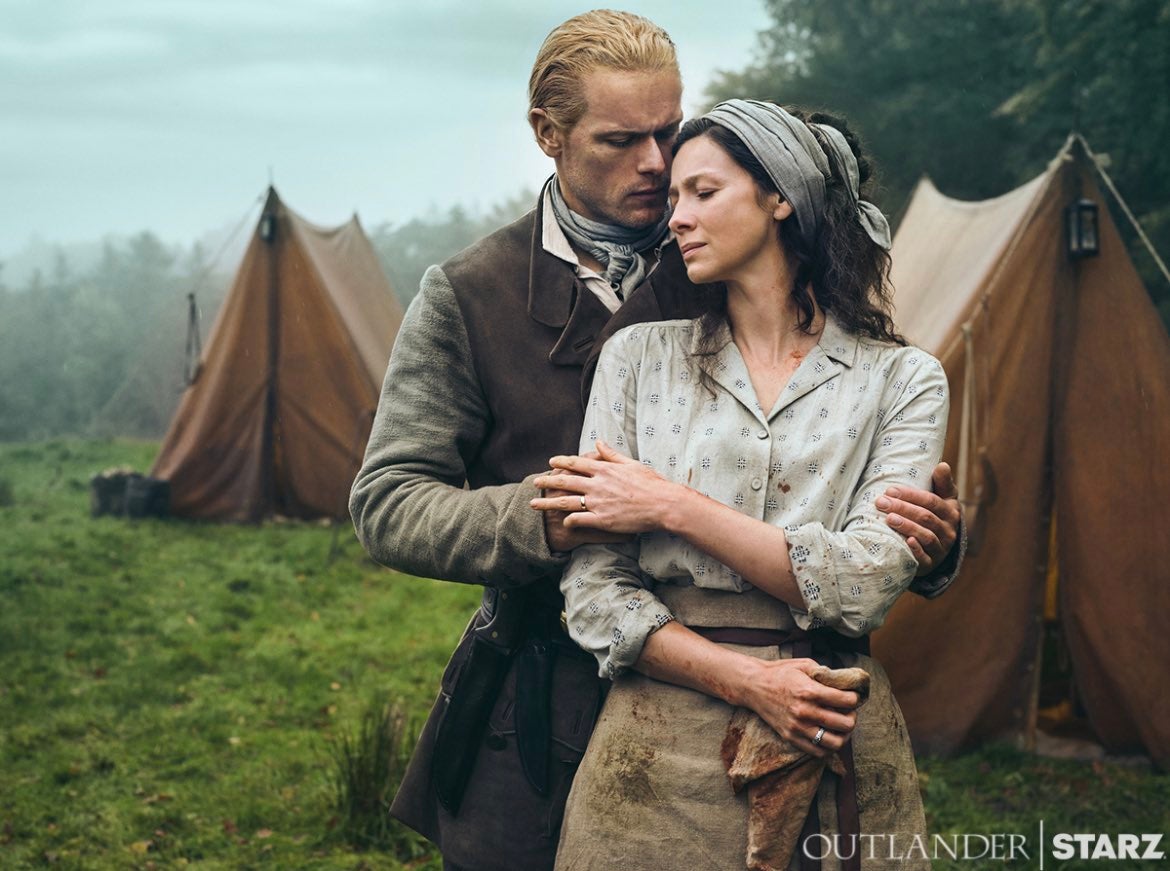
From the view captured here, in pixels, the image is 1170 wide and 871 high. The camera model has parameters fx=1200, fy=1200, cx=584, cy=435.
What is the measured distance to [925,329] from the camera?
6082 mm

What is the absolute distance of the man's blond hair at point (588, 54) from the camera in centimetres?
233

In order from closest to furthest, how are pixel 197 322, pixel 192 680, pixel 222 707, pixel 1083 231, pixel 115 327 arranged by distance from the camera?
pixel 1083 231, pixel 222 707, pixel 192 680, pixel 197 322, pixel 115 327

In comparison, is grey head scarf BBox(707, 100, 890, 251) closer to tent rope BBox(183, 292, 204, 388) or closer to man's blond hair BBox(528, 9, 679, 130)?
man's blond hair BBox(528, 9, 679, 130)

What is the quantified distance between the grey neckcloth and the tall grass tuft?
9.44ft

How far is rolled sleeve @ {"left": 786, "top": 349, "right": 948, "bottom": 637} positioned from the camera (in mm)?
1783

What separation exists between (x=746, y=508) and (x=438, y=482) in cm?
61

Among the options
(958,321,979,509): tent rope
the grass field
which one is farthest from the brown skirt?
(958,321,979,509): tent rope

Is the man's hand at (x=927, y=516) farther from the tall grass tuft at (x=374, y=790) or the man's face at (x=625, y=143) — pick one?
the tall grass tuft at (x=374, y=790)

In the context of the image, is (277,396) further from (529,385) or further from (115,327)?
(115,327)

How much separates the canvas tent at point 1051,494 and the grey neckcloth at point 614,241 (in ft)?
11.2

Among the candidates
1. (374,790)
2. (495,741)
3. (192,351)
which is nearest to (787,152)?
(495,741)

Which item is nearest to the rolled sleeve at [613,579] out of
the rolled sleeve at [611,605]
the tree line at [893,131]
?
the rolled sleeve at [611,605]

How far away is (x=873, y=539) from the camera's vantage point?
1.80m

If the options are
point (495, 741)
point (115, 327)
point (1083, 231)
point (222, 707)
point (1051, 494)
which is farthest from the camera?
point (115, 327)
